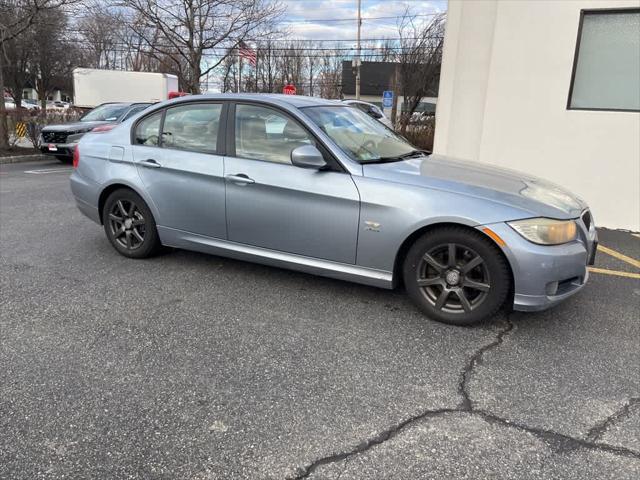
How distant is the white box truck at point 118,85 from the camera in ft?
85.3

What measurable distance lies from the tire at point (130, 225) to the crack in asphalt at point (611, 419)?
3.80m

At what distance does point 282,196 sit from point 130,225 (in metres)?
1.80

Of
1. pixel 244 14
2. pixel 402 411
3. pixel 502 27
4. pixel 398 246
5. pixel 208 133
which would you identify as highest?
pixel 244 14

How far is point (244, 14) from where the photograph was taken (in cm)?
1964

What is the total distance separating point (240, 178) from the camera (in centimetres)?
409

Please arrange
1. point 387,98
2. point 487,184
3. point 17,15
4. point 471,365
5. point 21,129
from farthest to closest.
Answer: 1. point 387,98
2. point 21,129
3. point 17,15
4. point 487,184
5. point 471,365

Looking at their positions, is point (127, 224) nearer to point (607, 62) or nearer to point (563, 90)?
point (563, 90)

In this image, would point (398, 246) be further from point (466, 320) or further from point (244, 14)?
point (244, 14)

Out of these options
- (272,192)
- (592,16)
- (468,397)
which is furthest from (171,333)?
(592,16)

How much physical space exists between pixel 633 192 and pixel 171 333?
6.33m

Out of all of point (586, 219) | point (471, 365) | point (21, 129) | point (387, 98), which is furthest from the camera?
point (387, 98)

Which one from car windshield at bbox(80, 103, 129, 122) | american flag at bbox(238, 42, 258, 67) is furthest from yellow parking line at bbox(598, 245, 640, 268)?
american flag at bbox(238, 42, 258, 67)

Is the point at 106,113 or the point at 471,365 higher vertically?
the point at 106,113

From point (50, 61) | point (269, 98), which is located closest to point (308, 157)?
point (269, 98)
